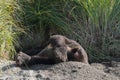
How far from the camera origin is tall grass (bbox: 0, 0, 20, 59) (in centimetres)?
599

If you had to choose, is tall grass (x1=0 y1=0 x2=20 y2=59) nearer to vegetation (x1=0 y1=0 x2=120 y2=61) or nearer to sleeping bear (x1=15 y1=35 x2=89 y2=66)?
vegetation (x1=0 y1=0 x2=120 y2=61)

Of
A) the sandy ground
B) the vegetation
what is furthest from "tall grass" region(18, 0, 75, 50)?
the sandy ground

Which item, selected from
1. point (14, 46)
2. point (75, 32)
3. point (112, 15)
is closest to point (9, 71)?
point (14, 46)

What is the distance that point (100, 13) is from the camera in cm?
651

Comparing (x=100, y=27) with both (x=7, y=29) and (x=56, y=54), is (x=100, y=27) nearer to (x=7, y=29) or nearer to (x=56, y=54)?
(x=56, y=54)

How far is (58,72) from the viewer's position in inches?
207

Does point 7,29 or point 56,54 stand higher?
point 7,29

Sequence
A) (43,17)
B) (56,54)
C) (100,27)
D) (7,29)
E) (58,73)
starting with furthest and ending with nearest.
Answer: (43,17)
(100,27)
(7,29)
(56,54)
(58,73)

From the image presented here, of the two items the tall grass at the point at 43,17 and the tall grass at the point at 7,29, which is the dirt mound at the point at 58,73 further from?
the tall grass at the point at 43,17

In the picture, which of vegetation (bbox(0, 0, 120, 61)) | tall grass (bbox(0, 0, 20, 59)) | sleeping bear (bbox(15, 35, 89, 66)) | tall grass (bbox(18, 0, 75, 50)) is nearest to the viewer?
sleeping bear (bbox(15, 35, 89, 66))

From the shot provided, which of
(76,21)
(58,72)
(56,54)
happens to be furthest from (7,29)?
(58,72)

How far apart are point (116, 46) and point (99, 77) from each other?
140cm

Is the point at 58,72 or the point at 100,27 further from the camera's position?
the point at 100,27

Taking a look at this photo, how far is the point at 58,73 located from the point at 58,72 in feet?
0.05
